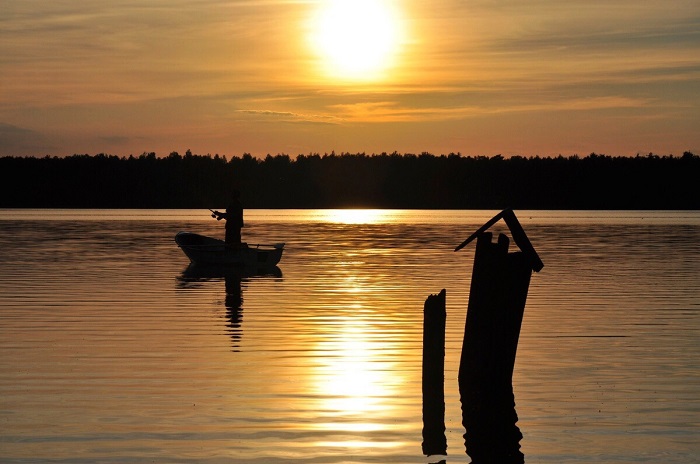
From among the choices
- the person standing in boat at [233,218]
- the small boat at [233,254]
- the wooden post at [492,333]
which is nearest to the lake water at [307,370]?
the wooden post at [492,333]

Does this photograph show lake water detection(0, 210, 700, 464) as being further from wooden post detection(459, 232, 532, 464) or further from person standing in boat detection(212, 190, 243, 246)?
person standing in boat detection(212, 190, 243, 246)

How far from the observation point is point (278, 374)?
18.5 metres

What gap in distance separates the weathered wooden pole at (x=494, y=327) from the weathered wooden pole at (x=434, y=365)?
1.25ft

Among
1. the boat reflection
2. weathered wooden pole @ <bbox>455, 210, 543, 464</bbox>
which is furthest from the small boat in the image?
weathered wooden pole @ <bbox>455, 210, 543, 464</bbox>

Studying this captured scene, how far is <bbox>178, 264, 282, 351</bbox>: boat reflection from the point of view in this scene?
3030 centimetres

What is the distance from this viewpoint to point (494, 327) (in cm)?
1575

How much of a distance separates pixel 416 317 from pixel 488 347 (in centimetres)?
1077

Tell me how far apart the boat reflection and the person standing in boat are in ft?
4.59

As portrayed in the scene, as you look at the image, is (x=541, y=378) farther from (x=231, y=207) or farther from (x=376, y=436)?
(x=231, y=207)

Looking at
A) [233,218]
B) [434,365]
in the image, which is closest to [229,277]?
[233,218]

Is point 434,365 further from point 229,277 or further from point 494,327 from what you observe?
point 229,277

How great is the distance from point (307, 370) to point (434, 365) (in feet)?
11.2

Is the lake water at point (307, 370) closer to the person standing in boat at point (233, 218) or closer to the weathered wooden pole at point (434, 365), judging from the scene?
the weathered wooden pole at point (434, 365)

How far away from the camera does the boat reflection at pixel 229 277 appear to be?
3030 centimetres
